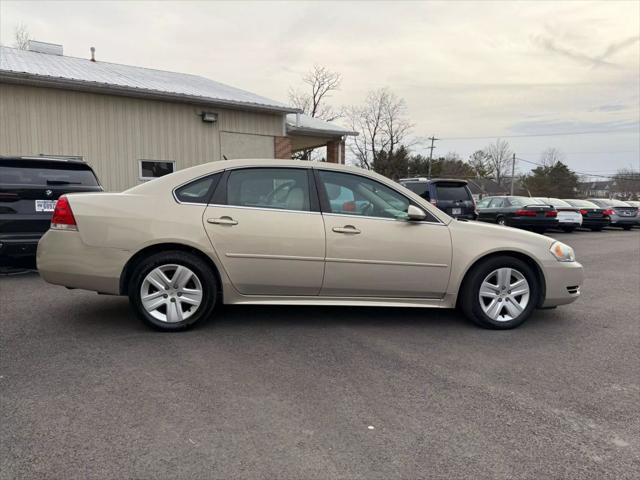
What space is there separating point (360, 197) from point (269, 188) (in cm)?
86

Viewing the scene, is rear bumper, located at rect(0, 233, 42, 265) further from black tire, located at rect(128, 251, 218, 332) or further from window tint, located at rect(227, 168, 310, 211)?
window tint, located at rect(227, 168, 310, 211)

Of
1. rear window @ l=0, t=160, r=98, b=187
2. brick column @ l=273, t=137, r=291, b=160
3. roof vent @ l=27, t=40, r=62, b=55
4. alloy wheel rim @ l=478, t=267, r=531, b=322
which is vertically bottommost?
alloy wheel rim @ l=478, t=267, r=531, b=322

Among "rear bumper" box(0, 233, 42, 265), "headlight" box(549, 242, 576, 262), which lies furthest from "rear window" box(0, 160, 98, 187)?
"headlight" box(549, 242, 576, 262)

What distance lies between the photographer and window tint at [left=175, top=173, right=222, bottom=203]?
433 centimetres

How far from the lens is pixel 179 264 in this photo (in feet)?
13.8

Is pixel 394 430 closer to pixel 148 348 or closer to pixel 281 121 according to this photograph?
pixel 148 348

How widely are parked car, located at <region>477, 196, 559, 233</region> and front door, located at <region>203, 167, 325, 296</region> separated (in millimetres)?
13473

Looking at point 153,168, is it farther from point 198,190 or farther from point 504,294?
point 504,294

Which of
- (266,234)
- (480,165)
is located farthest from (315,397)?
(480,165)

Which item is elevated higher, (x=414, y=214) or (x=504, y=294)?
(x=414, y=214)

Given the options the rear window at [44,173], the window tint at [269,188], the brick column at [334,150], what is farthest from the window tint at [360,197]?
the brick column at [334,150]

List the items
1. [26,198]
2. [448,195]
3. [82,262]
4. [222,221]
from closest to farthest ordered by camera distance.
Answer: [82,262]
[222,221]
[26,198]
[448,195]

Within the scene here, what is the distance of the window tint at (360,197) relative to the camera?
14.7 ft

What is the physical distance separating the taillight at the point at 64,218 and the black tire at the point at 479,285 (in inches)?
141
